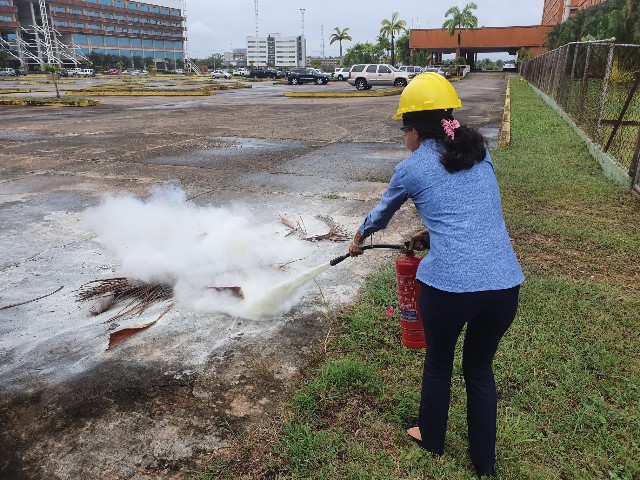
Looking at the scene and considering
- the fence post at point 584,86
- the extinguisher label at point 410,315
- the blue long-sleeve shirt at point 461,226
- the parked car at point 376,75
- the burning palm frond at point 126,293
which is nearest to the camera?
the blue long-sleeve shirt at point 461,226

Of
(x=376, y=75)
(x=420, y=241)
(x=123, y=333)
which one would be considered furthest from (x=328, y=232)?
(x=376, y=75)

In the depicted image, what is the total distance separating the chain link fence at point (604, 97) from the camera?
26.2 feet

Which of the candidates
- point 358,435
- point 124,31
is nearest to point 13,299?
point 358,435

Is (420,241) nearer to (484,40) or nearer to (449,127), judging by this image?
(449,127)

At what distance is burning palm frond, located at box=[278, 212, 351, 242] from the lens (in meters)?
5.27

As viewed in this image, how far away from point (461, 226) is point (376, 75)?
3234 centimetres

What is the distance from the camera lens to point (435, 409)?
2.33 meters

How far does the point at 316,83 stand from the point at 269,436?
4280cm

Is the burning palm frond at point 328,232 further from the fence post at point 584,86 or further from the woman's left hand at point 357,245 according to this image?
the fence post at point 584,86

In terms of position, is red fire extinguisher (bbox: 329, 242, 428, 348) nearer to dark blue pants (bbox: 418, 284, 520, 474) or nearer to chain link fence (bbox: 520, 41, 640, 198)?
dark blue pants (bbox: 418, 284, 520, 474)

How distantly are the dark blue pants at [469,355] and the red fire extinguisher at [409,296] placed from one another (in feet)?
1.01

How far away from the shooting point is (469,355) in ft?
7.40

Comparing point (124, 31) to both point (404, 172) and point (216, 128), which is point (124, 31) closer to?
point (216, 128)

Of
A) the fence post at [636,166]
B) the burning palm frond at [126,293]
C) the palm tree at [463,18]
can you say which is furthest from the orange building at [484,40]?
the burning palm frond at [126,293]
